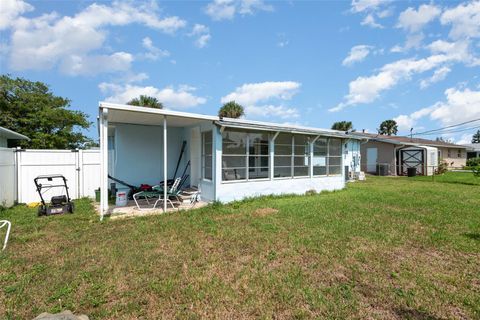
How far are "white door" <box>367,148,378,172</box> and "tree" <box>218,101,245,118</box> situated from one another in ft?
43.6

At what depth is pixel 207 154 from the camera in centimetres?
855

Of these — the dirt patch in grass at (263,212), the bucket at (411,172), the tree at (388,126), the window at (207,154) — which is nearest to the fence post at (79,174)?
the window at (207,154)

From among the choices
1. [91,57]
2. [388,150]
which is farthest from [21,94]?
[388,150]

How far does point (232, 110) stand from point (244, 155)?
58.8 ft

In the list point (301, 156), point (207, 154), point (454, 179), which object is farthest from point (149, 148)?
point (454, 179)

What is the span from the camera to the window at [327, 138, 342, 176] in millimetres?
11529

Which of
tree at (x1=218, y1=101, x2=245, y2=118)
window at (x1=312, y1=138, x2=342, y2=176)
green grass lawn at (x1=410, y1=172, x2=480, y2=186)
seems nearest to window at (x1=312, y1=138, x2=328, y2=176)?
window at (x1=312, y1=138, x2=342, y2=176)

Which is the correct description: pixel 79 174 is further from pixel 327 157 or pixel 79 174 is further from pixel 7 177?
pixel 327 157

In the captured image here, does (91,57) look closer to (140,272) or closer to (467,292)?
(140,272)

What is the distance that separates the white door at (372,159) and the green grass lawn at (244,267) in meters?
17.1

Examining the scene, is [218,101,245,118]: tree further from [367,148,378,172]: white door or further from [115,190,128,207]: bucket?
[115,190,128,207]: bucket

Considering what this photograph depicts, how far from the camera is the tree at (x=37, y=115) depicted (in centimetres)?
1823

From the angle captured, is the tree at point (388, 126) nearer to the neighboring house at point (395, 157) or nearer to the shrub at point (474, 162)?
the neighboring house at point (395, 157)

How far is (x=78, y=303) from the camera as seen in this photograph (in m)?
2.69
